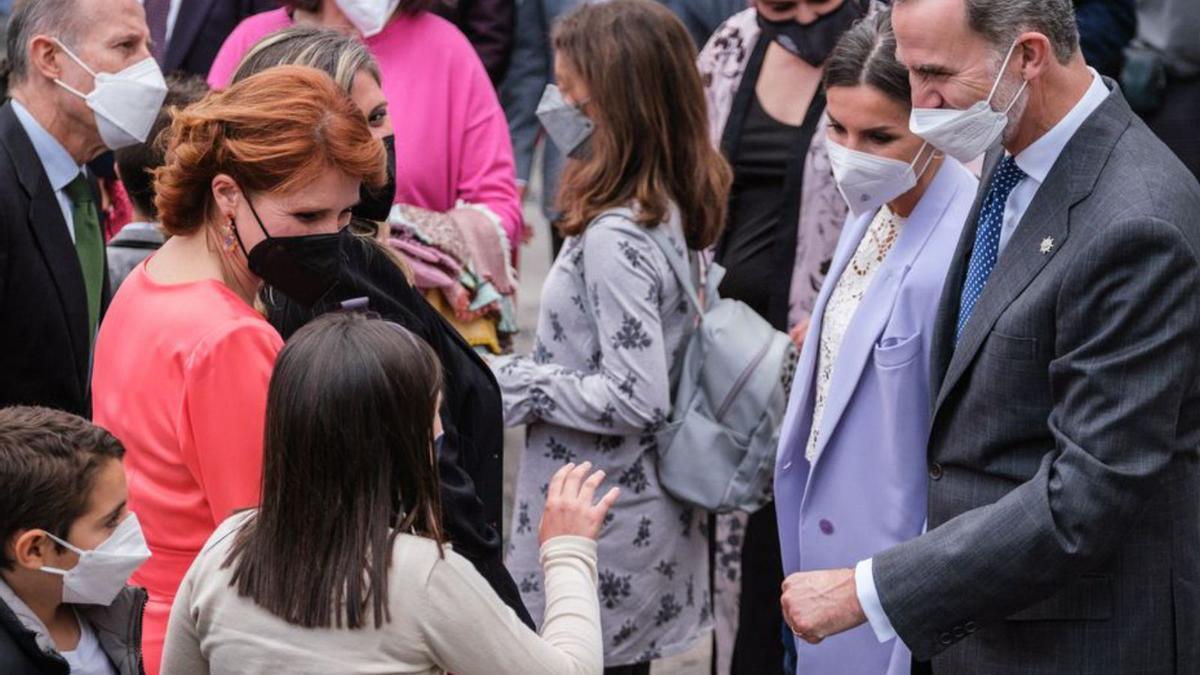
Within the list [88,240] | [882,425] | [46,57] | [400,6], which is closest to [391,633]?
[882,425]

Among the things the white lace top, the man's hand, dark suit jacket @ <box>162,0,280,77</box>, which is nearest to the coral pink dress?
the man's hand

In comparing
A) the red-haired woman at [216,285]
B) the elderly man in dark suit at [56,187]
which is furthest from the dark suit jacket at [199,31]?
the red-haired woman at [216,285]

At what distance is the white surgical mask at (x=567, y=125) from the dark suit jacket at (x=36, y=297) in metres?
1.22

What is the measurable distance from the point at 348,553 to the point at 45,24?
7.51 ft

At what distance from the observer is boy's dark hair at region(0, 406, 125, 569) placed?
2.72 metres

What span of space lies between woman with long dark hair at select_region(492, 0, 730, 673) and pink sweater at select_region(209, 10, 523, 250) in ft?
1.58

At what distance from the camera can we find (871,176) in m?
3.41

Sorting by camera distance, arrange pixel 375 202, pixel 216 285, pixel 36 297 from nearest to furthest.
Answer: pixel 216 285
pixel 375 202
pixel 36 297

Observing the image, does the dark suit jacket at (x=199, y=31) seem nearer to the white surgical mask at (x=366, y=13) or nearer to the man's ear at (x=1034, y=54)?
the white surgical mask at (x=366, y=13)

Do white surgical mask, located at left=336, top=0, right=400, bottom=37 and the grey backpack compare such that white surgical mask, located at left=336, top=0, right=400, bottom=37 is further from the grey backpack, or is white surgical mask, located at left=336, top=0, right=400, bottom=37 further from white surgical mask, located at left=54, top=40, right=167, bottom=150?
the grey backpack

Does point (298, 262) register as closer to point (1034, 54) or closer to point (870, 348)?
point (870, 348)

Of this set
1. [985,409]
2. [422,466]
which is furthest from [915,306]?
[422,466]

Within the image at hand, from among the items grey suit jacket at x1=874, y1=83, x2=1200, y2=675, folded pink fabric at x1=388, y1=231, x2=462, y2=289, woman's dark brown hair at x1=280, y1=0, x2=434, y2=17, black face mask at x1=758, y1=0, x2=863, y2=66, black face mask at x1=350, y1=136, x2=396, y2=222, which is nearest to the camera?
grey suit jacket at x1=874, y1=83, x2=1200, y2=675

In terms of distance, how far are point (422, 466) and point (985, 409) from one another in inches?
38.8
